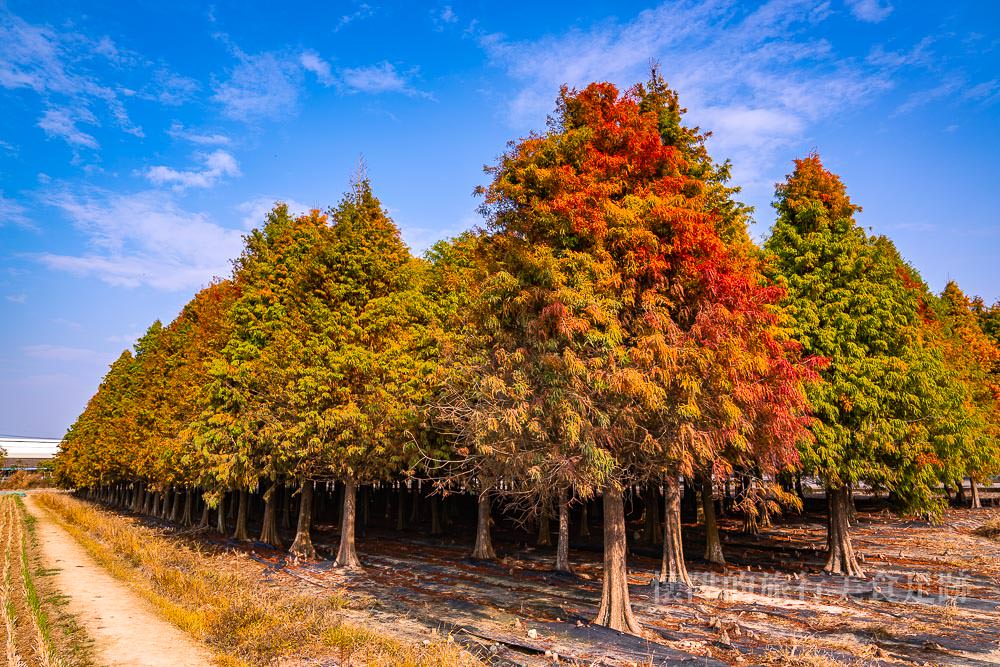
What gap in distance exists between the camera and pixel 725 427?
12898mm

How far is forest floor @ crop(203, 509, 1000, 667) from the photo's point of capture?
1234cm

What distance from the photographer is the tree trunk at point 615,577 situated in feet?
44.7

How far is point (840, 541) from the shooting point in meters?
21.2

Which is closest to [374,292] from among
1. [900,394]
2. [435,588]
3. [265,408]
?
[265,408]

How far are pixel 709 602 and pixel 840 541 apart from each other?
24.2 feet

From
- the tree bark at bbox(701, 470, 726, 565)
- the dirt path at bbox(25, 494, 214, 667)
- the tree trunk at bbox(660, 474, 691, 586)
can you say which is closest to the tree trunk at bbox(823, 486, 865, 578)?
the tree bark at bbox(701, 470, 726, 565)

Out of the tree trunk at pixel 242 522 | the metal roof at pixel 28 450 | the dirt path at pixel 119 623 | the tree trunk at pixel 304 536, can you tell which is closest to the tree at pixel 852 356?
the dirt path at pixel 119 623

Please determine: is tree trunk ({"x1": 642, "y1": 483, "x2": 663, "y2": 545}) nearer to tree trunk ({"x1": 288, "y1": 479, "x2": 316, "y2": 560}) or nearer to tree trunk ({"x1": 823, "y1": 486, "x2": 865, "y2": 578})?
tree trunk ({"x1": 823, "y1": 486, "x2": 865, "y2": 578})

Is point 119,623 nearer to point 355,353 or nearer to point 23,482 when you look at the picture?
point 355,353

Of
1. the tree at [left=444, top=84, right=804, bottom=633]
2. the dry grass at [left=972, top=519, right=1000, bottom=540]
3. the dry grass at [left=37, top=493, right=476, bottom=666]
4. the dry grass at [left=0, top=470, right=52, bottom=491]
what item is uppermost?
the tree at [left=444, top=84, right=804, bottom=633]

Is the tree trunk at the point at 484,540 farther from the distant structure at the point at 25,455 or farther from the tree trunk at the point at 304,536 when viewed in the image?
the distant structure at the point at 25,455

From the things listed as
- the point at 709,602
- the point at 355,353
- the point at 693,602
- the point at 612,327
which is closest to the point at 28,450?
the point at 355,353

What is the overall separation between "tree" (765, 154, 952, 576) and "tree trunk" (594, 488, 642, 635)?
7958 millimetres

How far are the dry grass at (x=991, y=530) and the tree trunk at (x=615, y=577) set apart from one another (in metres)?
28.6
